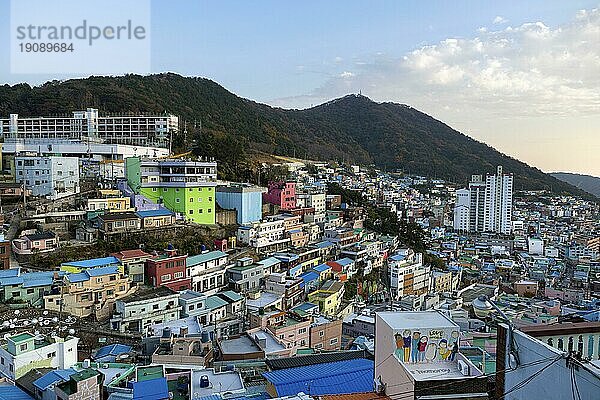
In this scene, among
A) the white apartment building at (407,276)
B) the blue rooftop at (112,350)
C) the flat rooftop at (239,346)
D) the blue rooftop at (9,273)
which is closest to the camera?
the flat rooftop at (239,346)

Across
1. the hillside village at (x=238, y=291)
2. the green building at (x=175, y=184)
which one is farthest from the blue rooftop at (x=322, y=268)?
the green building at (x=175, y=184)

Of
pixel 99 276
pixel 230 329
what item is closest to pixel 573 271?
pixel 230 329

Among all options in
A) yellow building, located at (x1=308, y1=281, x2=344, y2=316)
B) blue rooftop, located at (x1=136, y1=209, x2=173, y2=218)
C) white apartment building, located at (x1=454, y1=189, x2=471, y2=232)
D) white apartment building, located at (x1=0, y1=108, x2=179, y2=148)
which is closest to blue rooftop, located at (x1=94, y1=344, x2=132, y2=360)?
yellow building, located at (x1=308, y1=281, x2=344, y2=316)

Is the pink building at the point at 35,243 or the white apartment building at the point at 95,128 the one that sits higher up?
the white apartment building at the point at 95,128

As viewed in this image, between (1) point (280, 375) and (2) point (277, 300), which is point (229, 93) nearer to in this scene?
(2) point (277, 300)

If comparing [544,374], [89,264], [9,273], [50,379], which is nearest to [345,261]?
[89,264]

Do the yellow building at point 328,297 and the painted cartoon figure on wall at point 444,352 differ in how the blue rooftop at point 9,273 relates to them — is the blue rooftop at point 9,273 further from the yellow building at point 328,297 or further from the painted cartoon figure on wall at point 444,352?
the painted cartoon figure on wall at point 444,352
